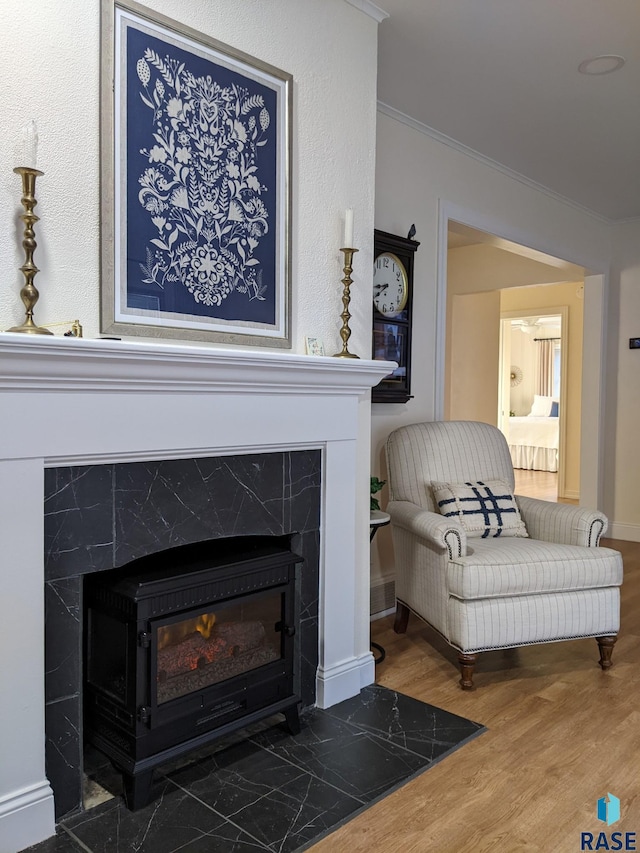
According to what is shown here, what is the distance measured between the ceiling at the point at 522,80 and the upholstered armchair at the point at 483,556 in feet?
5.18

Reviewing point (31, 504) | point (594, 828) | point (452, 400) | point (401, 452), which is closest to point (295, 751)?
point (594, 828)

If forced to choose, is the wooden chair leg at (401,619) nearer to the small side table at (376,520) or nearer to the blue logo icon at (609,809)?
the small side table at (376,520)

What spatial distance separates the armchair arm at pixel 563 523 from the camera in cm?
305

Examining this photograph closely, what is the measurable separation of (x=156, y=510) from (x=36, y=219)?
826mm

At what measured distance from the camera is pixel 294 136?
235 cm

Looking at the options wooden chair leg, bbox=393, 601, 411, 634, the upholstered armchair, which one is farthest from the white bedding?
wooden chair leg, bbox=393, 601, 411, 634

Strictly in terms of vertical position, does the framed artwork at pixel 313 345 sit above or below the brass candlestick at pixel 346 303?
below

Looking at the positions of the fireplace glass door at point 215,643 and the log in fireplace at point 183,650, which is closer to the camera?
the log in fireplace at point 183,650

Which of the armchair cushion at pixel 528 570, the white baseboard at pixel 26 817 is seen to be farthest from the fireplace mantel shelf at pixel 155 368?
the white baseboard at pixel 26 817

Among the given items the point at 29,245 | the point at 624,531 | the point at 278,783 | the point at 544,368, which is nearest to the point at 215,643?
the point at 278,783

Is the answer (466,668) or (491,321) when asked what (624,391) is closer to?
(491,321)

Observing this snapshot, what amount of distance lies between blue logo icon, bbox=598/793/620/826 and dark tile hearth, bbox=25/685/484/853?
0.47 metres

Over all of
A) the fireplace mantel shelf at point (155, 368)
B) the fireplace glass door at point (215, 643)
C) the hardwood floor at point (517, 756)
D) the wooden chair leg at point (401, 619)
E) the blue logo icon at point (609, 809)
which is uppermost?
the fireplace mantel shelf at point (155, 368)

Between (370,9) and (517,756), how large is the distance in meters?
2.66
